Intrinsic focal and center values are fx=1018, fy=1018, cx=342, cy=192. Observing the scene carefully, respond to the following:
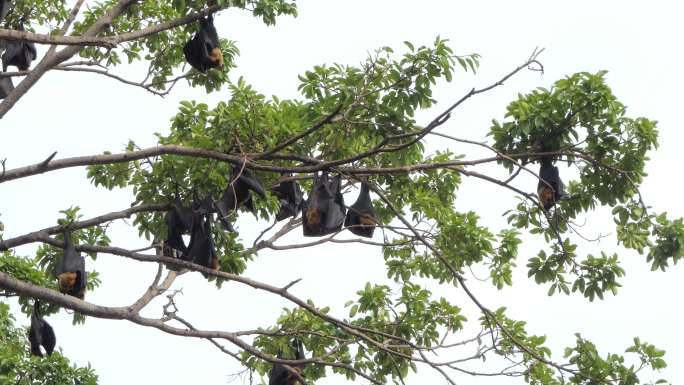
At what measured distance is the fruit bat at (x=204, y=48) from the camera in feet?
40.7

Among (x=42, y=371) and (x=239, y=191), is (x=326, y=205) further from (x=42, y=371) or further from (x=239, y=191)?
(x=42, y=371)

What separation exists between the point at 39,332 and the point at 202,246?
2.90 metres

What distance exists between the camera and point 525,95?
33.3 ft

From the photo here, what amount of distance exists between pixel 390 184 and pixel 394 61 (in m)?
3.14

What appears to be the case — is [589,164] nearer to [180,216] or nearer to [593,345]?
[593,345]

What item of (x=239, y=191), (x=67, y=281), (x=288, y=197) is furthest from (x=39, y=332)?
(x=239, y=191)

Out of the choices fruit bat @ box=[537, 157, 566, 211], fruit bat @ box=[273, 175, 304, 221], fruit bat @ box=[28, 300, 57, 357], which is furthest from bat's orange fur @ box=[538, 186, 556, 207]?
fruit bat @ box=[28, 300, 57, 357]

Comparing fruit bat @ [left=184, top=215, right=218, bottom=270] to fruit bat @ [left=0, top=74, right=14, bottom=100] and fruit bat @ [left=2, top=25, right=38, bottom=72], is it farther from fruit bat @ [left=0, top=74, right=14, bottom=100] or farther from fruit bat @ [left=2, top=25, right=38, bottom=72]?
fruit bat @ [left=2, top=25, right=38, bottom=72]

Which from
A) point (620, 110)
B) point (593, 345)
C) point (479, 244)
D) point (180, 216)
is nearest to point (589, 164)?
point (620, 110)

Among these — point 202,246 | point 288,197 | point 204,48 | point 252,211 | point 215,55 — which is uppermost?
point 215,55

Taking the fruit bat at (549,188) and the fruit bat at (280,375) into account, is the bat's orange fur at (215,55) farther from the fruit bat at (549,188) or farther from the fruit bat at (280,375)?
the fruit bat at (549,188)

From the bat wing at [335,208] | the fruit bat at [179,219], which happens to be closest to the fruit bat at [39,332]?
the fruit bat at [179,219]

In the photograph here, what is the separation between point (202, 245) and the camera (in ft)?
35.1

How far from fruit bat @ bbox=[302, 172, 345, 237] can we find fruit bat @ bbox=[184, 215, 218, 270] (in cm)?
106
